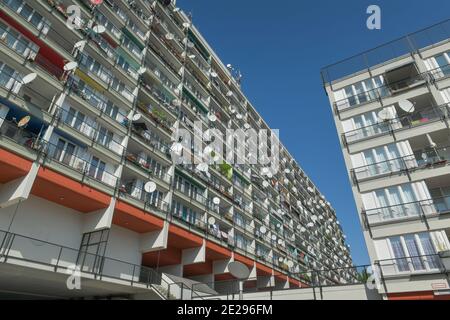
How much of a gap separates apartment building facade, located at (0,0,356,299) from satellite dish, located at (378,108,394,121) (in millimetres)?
12916

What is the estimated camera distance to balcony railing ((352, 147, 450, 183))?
2088cm

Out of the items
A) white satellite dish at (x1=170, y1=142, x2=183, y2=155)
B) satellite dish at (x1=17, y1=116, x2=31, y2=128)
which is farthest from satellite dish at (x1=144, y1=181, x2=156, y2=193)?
satellite dish at (x1=17, y1=116, x2=31, y2=128)

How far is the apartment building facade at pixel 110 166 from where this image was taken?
Answer: 1712cm

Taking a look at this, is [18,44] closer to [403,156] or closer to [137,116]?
[137,116]

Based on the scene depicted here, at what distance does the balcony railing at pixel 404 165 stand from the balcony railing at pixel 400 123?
247 centimetres

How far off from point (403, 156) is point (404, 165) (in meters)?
0.86

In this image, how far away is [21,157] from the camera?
16203 millimetres

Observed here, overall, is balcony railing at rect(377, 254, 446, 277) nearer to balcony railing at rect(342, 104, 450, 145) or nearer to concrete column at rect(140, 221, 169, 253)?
balcony railing at rect(342, 104, 450, 145)

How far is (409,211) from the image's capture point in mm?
19859

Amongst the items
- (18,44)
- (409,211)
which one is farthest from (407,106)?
(18,44)

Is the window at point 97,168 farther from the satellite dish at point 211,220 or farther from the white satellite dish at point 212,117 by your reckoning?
the white satellite dish at point 212,117

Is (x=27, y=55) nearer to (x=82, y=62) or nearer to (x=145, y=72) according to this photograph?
(x=82, y=62)
